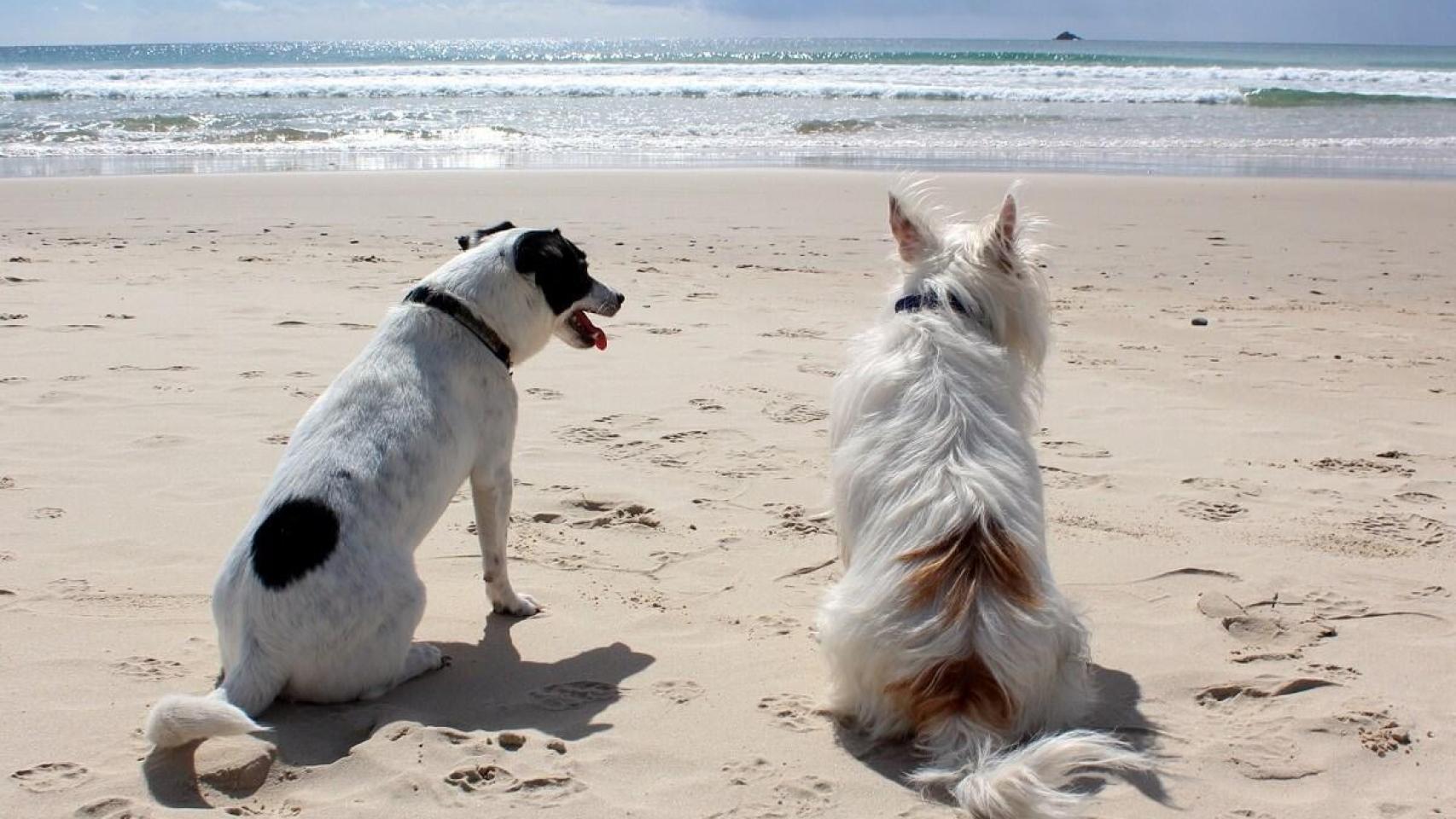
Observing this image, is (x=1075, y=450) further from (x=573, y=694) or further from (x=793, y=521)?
(x=573, y=694)

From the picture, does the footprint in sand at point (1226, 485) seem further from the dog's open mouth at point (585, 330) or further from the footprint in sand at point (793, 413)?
the dog's open mouth at point (585, 330)

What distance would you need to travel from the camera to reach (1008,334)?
156 inches

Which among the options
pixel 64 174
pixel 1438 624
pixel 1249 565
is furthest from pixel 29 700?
pixel 64 174

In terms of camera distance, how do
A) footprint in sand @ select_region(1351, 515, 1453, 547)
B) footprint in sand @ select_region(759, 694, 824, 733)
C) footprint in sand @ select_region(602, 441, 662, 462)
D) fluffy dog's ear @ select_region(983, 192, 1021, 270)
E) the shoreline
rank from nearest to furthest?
footprint in sand @ select_region(759, 694, 824, 733)
fluffy dog's ear @ select_region(983, 192, 1021, 270)
footprint in sand @ select_region(1351, 515, 1453, 547)
footprint in sand @ select_region(602, 441, 662, 462)
the shoreline

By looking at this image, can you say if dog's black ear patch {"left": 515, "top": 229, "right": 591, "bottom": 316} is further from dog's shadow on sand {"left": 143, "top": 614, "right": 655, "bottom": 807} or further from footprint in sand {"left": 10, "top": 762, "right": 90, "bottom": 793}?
footprint in sand {"left": 10, "top": 762, "right": 90, "bottom": 793}

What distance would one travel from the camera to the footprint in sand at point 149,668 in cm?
372

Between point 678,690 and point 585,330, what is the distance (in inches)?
60.0

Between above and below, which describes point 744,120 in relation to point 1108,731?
above

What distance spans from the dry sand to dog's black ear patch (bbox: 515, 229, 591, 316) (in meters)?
1.03

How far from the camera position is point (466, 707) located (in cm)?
363

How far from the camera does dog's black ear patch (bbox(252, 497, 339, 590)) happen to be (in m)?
3.38

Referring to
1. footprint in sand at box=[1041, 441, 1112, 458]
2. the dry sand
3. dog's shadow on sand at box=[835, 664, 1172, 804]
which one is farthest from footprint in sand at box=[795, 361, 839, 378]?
dog's shadow on sand at box=[835, 664, 1172, 804]

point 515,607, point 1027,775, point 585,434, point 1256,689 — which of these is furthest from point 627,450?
point 1027,775

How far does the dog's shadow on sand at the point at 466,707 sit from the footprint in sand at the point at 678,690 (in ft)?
0.42
